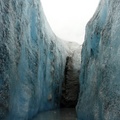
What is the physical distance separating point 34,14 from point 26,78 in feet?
5.73

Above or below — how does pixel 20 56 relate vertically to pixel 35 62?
above

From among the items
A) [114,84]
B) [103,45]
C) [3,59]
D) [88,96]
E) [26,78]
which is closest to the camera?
Result: [114,84]

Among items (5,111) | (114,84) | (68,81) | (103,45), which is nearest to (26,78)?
(5,111)

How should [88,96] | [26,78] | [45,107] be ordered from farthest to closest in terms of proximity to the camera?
[45,107] → [88,96] → [26,78]

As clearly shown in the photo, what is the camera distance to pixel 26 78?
19.7 feet

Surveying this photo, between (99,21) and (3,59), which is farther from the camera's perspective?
(99,21)

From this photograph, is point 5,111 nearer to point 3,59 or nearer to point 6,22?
point 3,59

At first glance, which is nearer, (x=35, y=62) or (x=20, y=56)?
(x=20, y=56)

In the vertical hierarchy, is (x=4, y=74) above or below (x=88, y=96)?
above

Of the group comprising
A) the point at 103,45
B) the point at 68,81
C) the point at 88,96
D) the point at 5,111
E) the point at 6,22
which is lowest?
the point at 68,81

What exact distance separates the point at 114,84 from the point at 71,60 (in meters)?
8.57

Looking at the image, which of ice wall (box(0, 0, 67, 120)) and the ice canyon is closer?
the ice canyon

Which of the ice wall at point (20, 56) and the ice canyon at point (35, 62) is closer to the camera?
the ice canyon at point (35, 62)

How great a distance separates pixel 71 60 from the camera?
12602mm
